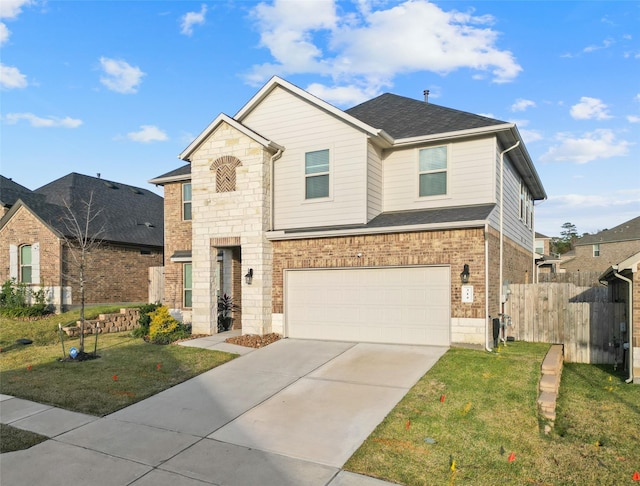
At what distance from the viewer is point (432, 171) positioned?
13.3m

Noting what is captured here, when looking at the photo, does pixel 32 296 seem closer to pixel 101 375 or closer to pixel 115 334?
pixel 115 334

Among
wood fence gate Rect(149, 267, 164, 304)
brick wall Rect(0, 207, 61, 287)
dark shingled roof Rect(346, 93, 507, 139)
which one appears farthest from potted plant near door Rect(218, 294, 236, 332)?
brick wall Rect(0, 207, 61, 287)

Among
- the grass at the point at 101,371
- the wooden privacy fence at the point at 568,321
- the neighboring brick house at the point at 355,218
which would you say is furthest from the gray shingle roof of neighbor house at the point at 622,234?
the grass at the point at 101,371

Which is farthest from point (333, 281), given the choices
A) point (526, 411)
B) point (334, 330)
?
point (526, 411)

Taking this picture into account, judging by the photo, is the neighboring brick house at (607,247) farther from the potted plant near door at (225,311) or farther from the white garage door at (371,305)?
the potted plant near door at (225,311)

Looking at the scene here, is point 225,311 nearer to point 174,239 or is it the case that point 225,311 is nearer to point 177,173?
point 174,239

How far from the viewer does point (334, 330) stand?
12.8 metres

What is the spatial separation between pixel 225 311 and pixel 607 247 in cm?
4335

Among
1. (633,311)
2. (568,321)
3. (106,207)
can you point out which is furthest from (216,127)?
(106,207)

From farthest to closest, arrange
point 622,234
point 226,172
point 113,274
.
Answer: point 622,234 < point 113,274 < point 226,172

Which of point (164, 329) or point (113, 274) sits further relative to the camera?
point (113, 274)

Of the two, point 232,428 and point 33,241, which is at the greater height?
point 33,241

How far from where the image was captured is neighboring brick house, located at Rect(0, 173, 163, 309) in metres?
19.8

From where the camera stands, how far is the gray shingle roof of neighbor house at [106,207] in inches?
822
